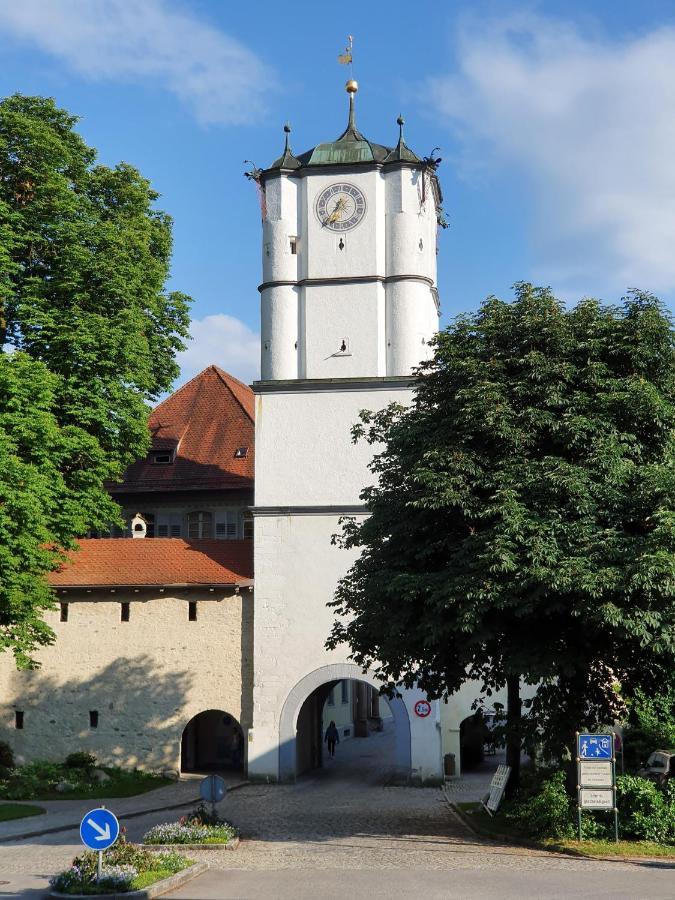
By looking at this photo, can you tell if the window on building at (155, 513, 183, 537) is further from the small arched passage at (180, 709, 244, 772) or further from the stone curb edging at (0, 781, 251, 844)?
the stone curb edging at (0, 781, 251, 844)

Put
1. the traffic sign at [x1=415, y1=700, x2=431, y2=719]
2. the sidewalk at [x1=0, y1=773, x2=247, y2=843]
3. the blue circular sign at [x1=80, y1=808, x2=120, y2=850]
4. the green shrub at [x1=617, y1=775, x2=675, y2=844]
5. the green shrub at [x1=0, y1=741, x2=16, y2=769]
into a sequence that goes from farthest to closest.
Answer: the green shrub at [x1=0, y1=741, x2=16, y2=769] < the traffic sign at [x1=415, y1=700, x2=431, y2=719] < the sidewalk at [x1=0, y1=773, x2=247, y2=843] < the green shrub at [x1=617, y1=775, x2=675, y2=844] < the blue circular sign at [x1=80, y1=808, x2=120, y2=850]

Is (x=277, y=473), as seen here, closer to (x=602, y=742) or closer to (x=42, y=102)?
(x=42, y=102)

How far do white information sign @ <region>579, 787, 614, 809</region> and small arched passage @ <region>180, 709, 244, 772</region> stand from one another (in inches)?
757

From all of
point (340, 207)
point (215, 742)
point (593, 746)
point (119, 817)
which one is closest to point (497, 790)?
point (593, 746)

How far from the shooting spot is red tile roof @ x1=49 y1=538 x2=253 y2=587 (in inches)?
1251

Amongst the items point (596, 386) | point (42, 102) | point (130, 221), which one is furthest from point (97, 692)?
point (596, 386)

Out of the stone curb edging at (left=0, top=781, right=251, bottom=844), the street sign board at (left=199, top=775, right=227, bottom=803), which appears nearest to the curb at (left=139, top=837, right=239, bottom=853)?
the street sign board at (left=199, top=775, right=227, bottom=803)

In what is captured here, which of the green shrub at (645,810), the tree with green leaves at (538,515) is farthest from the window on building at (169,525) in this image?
the green shrub at (645,810)

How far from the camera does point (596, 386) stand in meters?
18.8

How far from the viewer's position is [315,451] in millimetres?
31203

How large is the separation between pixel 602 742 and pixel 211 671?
15.8 m

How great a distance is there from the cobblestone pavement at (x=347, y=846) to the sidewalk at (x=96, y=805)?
65 centimetres

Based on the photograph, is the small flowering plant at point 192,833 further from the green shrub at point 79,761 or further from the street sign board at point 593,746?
the green shrub at point 79,761

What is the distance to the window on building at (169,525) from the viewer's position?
37.9m
